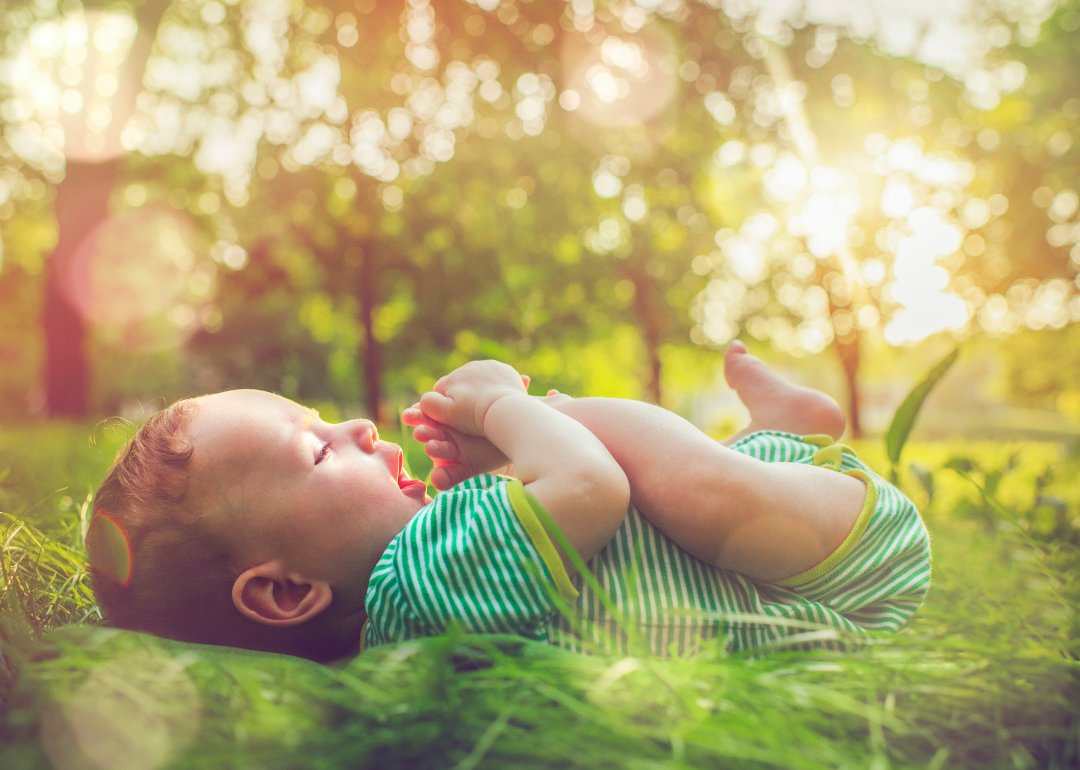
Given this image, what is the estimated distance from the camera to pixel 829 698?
2.83 feet

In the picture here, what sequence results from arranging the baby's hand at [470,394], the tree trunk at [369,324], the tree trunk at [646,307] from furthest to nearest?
the tree trunk at [646,307], the tree trunk at [369,324], the baby's hand at [470,394]

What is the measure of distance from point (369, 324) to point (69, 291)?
5.18 metres

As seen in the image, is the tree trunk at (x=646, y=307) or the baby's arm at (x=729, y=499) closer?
the baby's arm at (x=729, y=499)

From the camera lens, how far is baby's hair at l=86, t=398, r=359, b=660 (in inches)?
50.6

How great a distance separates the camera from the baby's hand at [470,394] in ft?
4.75

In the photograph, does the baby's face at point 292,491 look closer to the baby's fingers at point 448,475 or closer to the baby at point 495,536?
the baby at point 495,536

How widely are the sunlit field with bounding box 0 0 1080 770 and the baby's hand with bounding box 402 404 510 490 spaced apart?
1.59 feet

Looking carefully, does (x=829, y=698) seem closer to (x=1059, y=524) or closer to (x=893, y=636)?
(x=893, y=636)

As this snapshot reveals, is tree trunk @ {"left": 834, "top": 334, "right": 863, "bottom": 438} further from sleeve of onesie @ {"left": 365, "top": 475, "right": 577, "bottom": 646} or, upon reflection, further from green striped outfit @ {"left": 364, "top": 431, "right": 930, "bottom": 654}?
sleeve of onesie @ {"left": 365, "top": 475, "right": 577, "bottom": 646}

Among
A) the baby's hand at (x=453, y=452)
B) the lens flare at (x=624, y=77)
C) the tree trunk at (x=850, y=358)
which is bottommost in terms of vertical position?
the tree trunk at (x=850, y=358)

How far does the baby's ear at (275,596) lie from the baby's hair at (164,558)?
4 cm

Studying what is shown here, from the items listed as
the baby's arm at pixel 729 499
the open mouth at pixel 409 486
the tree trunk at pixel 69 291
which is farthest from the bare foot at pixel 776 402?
the tree trunk at pixel 69 291

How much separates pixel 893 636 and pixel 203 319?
2098 centimetres

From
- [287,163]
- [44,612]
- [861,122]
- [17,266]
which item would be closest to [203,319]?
[17,266]
